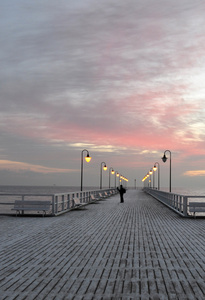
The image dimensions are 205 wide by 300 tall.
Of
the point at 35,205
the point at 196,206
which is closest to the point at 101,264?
the point at 35,205

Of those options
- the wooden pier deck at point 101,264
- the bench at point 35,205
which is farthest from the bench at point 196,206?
the bench at point 35,205

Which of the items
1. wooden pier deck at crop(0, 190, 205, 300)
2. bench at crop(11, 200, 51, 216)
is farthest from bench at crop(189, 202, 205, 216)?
bench at crop(11, 200, 51, 216)

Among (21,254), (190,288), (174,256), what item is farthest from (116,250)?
(190,288)

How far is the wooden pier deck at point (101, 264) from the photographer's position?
588 centimetres

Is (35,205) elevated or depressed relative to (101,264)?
elevated

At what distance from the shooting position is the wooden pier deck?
5.88m

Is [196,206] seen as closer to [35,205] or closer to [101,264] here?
[35,205]

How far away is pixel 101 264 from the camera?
775 cm

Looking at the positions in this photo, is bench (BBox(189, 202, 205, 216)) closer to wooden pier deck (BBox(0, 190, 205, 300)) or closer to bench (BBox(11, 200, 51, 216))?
wooden pier deck (BBox(0, 190, 205, 300))

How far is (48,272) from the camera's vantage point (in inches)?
277

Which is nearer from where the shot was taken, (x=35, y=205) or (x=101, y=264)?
(x=101, y=264)

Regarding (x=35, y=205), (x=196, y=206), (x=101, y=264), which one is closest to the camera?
(x=101, y=264)

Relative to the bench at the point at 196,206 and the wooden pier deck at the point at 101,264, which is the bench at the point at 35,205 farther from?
the bench at the point at 196,206

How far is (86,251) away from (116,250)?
2.50 ft
